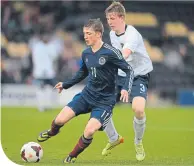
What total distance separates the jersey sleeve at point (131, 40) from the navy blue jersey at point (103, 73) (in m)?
0.60

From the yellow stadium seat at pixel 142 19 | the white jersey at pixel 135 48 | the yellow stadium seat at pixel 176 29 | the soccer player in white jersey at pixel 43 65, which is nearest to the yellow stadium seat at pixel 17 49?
the yellow stadium seat at pixel 142 19

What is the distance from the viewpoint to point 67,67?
85.8 feet

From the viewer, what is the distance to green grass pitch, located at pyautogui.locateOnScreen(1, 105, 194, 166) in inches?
388

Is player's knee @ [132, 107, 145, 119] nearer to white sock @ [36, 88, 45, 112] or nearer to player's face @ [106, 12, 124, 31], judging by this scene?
player's face @ [106, 12, 124, 31]

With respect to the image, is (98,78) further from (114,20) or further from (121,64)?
(114,20)

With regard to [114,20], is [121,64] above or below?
below

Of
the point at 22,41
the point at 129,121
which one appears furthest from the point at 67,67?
the point at 129,121

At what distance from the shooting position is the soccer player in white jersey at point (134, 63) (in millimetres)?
10000

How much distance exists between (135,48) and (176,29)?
67.1 ft

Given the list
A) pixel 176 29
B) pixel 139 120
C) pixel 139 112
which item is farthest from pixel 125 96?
pixel 176 29

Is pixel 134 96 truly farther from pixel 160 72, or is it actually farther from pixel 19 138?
pixel 160 72

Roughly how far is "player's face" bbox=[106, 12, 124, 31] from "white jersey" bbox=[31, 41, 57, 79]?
10628mm

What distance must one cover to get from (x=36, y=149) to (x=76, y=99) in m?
0.87

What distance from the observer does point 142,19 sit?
3028 cm
